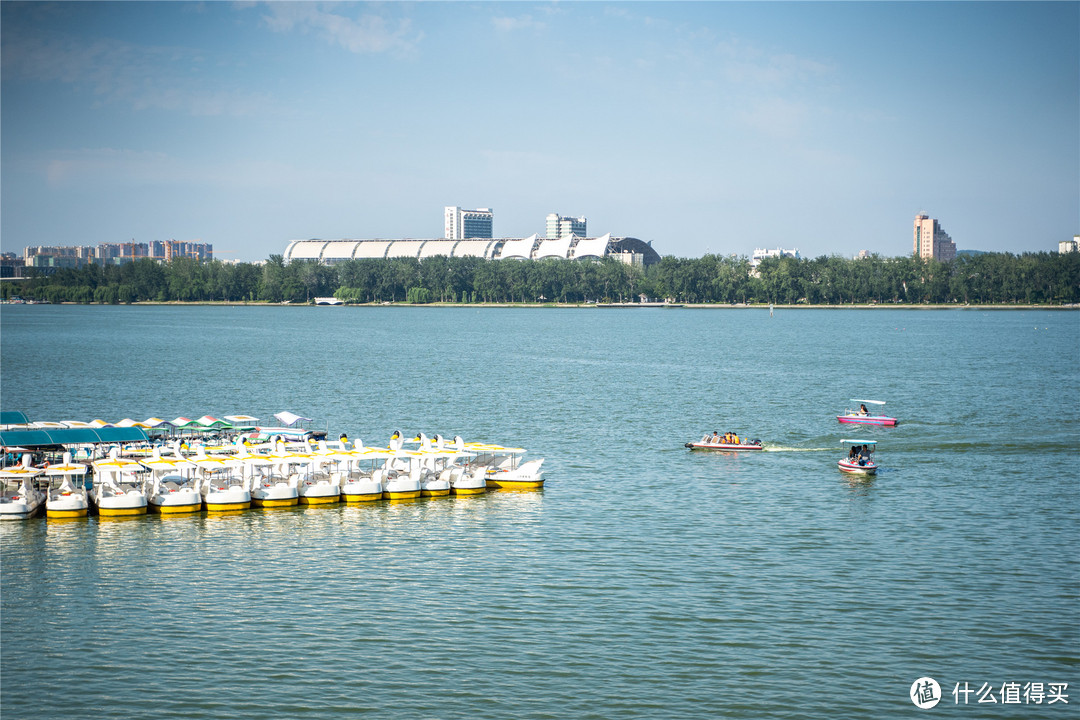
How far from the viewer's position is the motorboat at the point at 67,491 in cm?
3934

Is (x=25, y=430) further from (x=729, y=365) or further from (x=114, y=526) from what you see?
(x=729, y=365)

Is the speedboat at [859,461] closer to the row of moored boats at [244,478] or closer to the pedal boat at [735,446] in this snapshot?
the pedal boat at [735,446]

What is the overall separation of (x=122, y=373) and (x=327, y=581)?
232 ft

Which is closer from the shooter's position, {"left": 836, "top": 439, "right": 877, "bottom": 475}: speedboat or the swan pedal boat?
{"left": 836, "top": 439, "right": 877, "bottom": 475}: speedboat

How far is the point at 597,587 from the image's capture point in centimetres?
3244

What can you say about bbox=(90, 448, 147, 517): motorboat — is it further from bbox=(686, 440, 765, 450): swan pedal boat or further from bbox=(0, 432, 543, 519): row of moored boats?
bbox=(686, 440, 765, 450): swan pedal boat


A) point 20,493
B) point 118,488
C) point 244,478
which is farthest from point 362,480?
point 20,493

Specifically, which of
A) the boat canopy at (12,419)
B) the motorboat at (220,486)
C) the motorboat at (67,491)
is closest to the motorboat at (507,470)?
the motorboat at (220,486)

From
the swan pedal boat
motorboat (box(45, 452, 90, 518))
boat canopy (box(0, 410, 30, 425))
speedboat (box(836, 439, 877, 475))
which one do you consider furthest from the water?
boat canopy (box(0, 410, 30, 425))

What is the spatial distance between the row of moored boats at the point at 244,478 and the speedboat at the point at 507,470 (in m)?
0.05

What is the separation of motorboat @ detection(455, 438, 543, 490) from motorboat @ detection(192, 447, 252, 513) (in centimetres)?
1043

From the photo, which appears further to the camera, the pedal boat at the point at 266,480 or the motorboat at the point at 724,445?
the motorboat at the point at 724,445

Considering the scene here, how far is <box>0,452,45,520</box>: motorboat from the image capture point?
39.1 meters

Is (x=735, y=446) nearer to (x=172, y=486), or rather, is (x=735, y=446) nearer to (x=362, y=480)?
(x=362, y=480)
